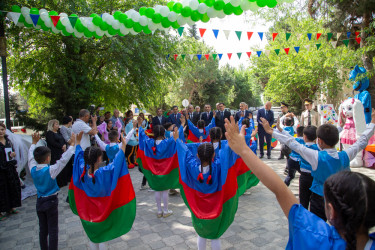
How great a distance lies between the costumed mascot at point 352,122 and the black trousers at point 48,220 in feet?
24.8

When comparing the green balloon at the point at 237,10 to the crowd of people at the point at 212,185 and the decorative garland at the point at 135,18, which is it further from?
the crowd of people at the point at 212,185

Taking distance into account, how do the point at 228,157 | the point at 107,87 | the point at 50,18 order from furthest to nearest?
the point at 107,87
the point at 50,18
the point at 228,157

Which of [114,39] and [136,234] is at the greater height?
[114,39]

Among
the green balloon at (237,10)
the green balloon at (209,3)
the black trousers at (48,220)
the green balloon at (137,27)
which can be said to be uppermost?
the green balloon at (209,3)

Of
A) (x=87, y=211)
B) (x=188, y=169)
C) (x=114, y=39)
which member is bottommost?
(x=87, y=211)

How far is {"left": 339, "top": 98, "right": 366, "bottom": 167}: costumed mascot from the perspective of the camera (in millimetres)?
6816

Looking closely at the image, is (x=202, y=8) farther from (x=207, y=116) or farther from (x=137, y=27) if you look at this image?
(x=207, y=116)

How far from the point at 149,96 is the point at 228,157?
8.68 m

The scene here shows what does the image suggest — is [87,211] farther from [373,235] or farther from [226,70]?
[226,70]

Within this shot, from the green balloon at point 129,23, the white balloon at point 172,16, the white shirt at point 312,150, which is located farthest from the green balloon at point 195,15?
the white shirt at point 312,150

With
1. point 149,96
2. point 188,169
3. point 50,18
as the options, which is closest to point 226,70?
point 149,96

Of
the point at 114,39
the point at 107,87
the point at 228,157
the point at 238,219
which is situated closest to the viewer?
the point at 228,157

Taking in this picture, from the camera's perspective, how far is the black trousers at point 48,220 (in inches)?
119

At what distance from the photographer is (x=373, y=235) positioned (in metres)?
1.08
